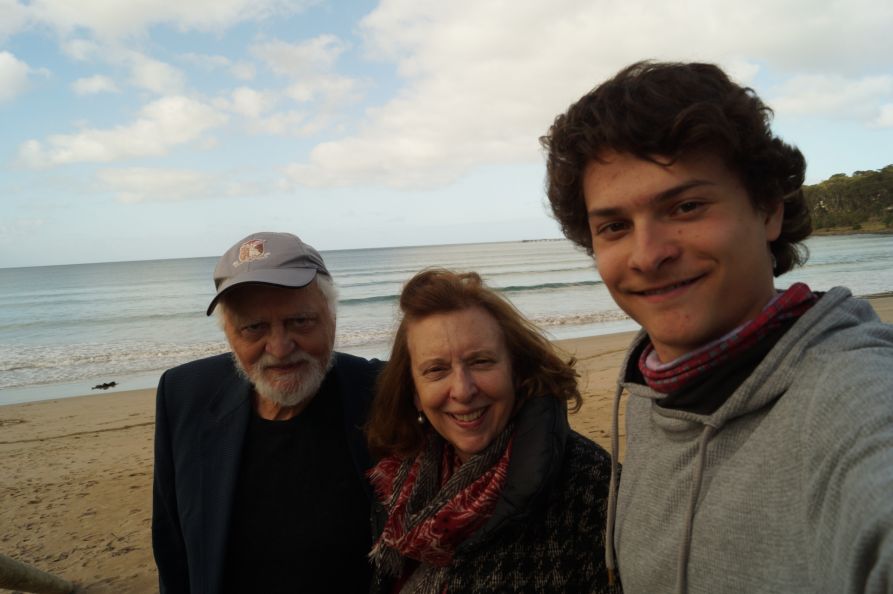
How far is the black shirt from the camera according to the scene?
2.55m

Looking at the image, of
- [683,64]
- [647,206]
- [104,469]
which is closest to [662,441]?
[647,206]

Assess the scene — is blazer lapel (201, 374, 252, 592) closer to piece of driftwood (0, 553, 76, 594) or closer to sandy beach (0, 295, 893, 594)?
sandy beach (0, 295, 893, 594)

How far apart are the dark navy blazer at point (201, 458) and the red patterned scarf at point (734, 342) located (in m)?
1.73

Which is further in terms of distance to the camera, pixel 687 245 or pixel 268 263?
pixel 268 263

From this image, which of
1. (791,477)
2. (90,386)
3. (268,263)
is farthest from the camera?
(90,386)

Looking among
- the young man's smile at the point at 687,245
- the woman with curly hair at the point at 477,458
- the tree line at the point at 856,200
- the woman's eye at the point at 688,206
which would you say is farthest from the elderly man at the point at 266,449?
the tree line at the point at 856,200

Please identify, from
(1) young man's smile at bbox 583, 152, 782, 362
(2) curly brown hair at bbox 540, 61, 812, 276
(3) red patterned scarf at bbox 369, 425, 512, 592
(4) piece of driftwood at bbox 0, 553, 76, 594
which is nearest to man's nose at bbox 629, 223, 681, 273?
(1) young man's smile at bbox 583, 152, 782, 362

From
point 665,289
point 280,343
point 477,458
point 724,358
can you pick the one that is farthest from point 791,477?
point 280,343

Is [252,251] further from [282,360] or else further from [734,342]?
[734,342]

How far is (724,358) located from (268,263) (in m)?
2.13

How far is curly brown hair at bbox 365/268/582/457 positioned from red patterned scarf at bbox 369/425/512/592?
140 millimetres

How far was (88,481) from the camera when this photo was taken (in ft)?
23.5

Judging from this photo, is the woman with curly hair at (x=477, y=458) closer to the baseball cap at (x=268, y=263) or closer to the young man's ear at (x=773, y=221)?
the baseball cap at (x=268, y=263)

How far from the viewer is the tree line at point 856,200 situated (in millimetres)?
65438
